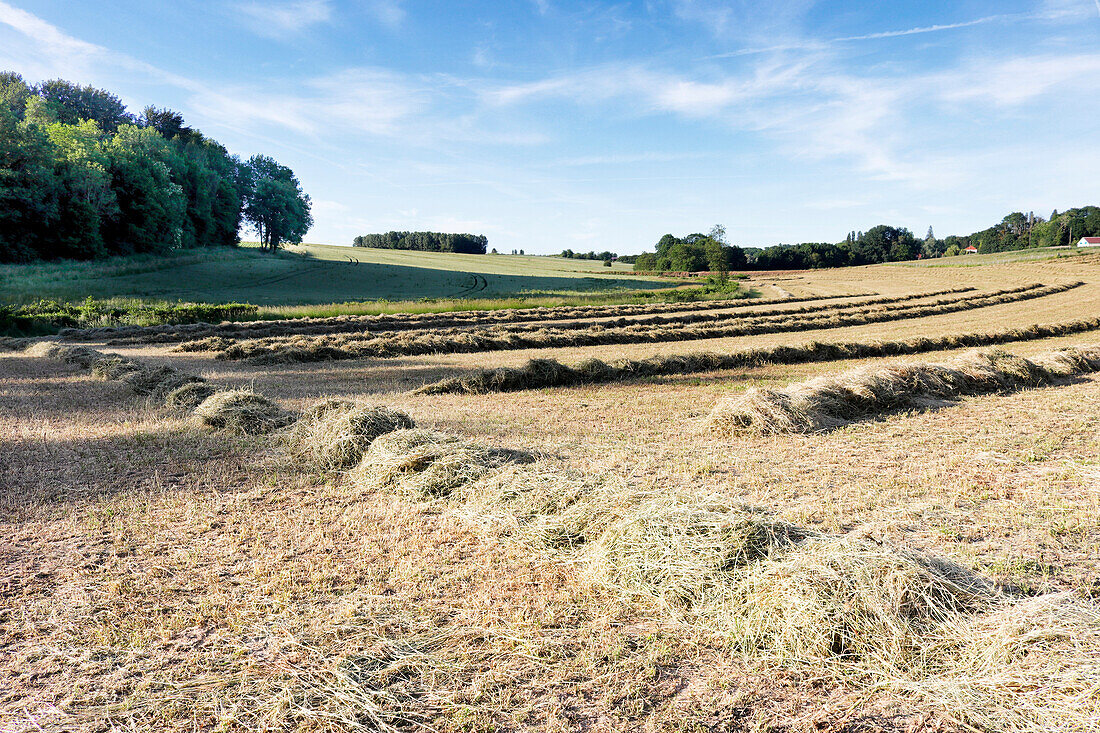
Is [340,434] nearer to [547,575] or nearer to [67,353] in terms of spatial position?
[547,575]

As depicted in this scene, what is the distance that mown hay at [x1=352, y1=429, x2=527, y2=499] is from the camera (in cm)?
586

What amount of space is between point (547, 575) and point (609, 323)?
819 inches

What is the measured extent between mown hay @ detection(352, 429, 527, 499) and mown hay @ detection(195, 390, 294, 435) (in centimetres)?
219

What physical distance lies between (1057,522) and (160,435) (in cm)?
971

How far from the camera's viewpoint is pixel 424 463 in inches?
247

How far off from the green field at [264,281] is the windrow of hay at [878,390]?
1278 inches

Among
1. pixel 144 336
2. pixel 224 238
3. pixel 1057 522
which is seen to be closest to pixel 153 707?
pixel 1057 522

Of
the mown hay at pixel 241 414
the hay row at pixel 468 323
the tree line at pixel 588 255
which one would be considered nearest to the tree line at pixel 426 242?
the tree line at pixel 588 255

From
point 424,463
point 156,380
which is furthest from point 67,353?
point 424,463

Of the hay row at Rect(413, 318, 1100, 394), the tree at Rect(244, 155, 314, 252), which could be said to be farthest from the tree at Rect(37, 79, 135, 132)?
the hay row at Rect(413, 318, 1100, 394)

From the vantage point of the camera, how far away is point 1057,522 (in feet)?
16.3

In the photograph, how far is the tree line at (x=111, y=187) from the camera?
133ft

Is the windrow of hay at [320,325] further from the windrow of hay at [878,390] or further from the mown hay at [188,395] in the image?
the windrow of hay at [878,390]

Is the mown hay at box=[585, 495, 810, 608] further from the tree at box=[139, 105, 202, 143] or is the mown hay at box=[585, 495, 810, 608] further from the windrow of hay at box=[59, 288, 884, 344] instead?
the tree at box=[139, 105, 202, 143]
